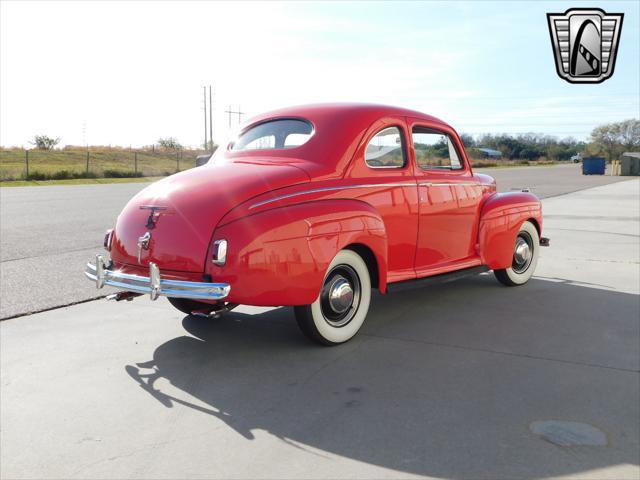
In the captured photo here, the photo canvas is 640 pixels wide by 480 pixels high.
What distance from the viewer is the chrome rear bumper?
3883mm

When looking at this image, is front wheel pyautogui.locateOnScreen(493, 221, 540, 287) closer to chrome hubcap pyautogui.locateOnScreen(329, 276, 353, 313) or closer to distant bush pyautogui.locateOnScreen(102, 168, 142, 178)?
chrome hubcap pyautogui.locateOnScreen(329, 276, 353, 313)

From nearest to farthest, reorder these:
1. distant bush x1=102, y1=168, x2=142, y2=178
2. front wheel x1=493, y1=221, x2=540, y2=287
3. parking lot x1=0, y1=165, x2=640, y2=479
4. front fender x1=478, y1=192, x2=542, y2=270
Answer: parking lot x1=0, y1=165, x2=640, y2=479 → front fender x1=478, y1=192, x2=542, y2=270 → front wheel x1=493, y1=221, x2=540, y2=287 → distant bush x1=102, y1=168, x2=142, y2=178

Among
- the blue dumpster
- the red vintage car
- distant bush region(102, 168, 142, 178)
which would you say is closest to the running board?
the red vintage car

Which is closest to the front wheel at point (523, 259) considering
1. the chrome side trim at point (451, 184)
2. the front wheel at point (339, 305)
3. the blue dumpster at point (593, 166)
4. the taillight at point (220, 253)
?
the chrome side trim at point (451, 184)

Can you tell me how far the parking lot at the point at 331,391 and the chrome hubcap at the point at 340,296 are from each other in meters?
0.24

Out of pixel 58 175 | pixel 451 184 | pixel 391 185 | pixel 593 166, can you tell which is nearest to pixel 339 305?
pixel 391 185

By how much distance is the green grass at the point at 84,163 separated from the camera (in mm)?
34469

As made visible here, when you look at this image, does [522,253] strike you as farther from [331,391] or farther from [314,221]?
[331,391]

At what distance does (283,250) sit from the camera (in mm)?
4066

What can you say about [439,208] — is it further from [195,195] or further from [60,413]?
[60,413]

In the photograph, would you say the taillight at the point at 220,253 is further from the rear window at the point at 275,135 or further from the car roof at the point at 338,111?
the car roof at the point at 338,111

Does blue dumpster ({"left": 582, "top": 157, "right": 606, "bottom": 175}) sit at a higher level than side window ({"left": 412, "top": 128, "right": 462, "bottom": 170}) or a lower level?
higher

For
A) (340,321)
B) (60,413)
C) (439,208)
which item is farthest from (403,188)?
(60,413)

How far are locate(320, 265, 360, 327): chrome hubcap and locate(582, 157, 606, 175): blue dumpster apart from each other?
46.4 metres
